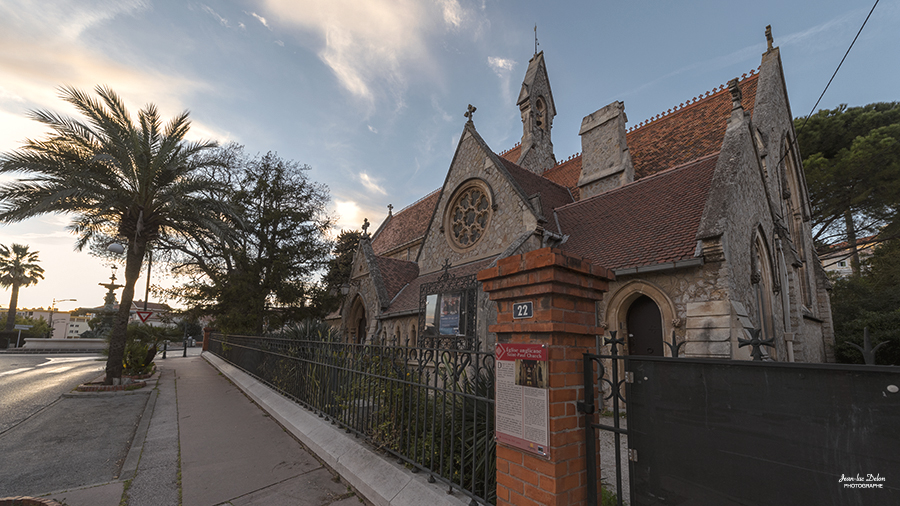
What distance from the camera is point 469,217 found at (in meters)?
14.6

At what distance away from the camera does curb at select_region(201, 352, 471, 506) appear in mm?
3457

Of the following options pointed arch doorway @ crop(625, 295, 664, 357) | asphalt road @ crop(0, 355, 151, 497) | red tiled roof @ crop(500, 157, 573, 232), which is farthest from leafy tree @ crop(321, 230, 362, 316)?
pointed arch doorway @ crop(625, 295, 664, 357)

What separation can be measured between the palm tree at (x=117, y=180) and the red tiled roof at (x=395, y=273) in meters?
5.84

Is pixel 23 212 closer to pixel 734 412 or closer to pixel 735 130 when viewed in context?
pixel 734 412

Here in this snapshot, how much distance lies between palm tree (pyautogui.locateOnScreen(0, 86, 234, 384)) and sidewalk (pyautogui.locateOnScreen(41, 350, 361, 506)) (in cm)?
646

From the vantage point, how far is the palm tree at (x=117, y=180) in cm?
1044

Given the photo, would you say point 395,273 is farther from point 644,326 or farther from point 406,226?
point 644,326

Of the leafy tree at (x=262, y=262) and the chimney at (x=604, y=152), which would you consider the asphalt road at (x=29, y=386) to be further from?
the chimney at (x=604, y=152)

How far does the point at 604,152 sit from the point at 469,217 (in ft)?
18.6

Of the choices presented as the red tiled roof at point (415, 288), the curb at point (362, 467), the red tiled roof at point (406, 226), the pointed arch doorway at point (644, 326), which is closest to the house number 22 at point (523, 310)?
the curb at point (362, 467)

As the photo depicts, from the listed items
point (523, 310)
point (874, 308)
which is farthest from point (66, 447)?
point (874, 308)

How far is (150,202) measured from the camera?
38.3 ft

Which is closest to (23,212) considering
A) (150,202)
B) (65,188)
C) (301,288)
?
Answer: (65,188)

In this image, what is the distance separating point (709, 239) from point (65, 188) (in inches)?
625
